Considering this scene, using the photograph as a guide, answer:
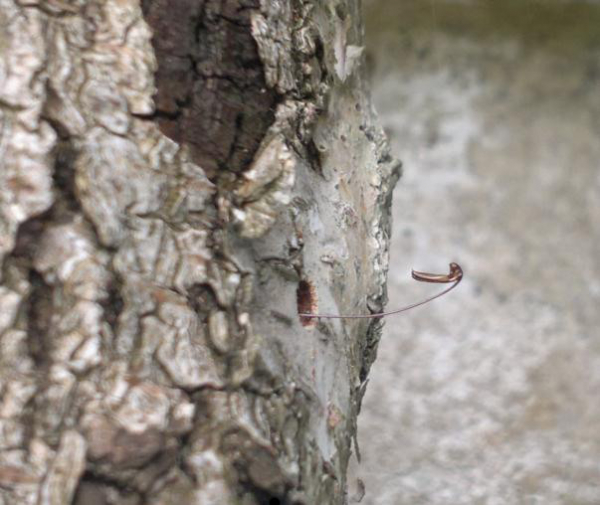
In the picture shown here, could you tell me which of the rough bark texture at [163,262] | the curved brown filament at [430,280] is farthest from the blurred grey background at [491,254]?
the rough bark texture at [163,262]

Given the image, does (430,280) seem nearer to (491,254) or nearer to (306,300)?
(306,300)

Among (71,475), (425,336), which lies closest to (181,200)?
(71,475)

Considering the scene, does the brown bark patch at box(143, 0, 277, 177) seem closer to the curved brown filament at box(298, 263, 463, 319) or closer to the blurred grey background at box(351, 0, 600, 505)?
the curved brown filament at box(298, 263, 463, 319)

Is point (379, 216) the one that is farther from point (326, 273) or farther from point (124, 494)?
point (124, 494)

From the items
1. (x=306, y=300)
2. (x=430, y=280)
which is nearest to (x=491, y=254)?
(x=430, y=280)

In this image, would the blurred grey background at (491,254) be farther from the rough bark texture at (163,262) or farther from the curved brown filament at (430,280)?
the rough bark texture at (163,262)

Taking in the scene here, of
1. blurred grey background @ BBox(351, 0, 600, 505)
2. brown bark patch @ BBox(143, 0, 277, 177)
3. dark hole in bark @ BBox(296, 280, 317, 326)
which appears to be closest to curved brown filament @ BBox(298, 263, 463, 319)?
dark hole in bark @ BBox(296, 280, 317, 326)
